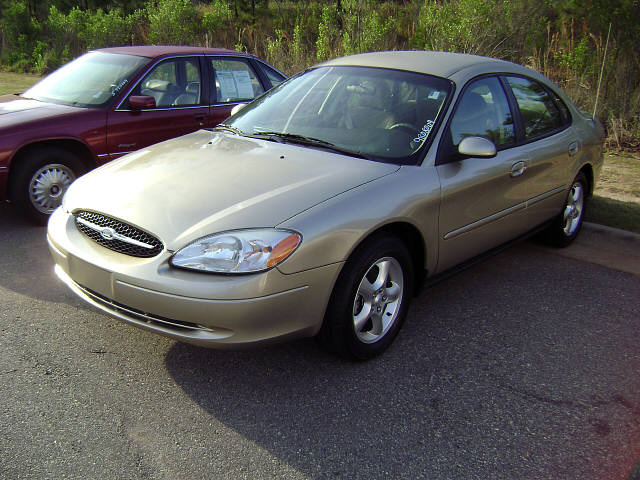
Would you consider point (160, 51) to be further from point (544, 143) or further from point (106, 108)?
point (544, 143)

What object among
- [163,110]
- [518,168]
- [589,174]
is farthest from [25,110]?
[589,174]

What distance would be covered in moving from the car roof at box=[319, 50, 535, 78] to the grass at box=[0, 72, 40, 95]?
37.5 ft

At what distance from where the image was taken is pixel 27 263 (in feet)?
15.3

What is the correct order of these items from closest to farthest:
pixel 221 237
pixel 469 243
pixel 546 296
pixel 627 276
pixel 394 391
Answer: pixel 221 237
pixel 394 391
pixel 469 243
pixel 546 296
pixel 627 276

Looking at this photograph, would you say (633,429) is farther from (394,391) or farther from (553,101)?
(553,101)

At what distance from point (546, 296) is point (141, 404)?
2940 millimetres

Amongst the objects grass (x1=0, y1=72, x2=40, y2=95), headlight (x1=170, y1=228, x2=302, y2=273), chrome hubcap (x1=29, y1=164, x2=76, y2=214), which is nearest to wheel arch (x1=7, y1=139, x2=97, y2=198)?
chrome hubcap (x1=29, y1=164, x2=76, y2=214)

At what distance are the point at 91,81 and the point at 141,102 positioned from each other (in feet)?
2.48

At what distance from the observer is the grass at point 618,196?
5.95m

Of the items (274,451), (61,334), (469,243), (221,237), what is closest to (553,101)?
(469,243)

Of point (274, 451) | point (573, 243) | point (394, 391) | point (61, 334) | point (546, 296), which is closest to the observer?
point (274, 451)

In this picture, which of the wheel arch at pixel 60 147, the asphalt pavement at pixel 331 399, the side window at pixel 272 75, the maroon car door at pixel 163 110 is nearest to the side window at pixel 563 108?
the asphalt pavement at pixel 331 399

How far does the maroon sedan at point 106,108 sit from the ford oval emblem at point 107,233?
2742mm

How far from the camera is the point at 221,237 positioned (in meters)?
2.86
